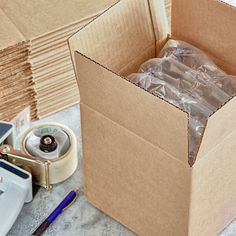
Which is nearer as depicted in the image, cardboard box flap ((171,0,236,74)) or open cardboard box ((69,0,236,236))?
open cardboard box ((69,0,236,236))

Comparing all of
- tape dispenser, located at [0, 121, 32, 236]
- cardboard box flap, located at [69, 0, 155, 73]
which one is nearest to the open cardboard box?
cardboard box flap, located at [69, 0, 155, 73]

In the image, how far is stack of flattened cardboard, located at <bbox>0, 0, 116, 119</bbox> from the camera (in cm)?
133

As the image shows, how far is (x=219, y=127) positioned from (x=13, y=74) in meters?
0.48

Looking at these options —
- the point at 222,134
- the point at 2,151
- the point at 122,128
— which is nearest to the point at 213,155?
the point at 222,134

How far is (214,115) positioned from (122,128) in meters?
0.17

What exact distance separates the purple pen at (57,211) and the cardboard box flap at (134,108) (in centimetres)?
23

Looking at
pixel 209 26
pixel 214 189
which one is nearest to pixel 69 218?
pixel 214 189

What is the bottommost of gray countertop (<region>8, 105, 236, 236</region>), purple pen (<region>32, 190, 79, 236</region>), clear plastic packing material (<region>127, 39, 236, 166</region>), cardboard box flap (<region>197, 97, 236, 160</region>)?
gray countertop (<region>8, 105, 236, 236</region>)

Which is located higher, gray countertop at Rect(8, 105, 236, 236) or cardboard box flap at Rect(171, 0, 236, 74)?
cardboard box flap at Rect(171, 0, 236, 74)

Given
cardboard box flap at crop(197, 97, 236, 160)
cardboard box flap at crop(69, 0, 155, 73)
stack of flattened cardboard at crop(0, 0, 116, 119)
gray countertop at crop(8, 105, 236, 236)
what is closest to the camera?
cardboard box flap at crop(197, 97, 236, 160)

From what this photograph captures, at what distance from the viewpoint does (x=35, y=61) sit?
4.36 feet

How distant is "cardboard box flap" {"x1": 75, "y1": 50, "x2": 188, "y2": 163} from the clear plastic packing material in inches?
3.1

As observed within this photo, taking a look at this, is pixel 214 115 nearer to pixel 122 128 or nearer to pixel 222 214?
pixel 122 128

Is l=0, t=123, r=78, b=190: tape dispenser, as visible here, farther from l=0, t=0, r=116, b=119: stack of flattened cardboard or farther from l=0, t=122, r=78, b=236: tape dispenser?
l=0, t=0, r=116, b=119: stack of flattened cardboard
